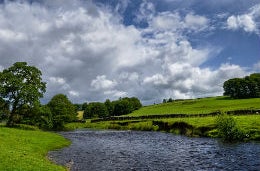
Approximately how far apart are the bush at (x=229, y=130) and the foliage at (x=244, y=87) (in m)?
123

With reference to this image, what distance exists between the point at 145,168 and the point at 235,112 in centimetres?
7421

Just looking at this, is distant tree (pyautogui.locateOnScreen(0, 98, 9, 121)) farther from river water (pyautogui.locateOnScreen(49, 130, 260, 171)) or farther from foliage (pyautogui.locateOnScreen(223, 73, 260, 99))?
foliage (pyautogui.locateOnScreen(223, 73, 260, 99))

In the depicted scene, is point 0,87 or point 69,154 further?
point 0,87

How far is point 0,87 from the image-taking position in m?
86.1

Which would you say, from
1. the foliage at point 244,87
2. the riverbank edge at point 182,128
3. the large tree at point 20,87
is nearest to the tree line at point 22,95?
the large tree at point 20,87

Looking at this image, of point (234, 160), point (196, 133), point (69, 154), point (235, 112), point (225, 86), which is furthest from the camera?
point (225, 86)

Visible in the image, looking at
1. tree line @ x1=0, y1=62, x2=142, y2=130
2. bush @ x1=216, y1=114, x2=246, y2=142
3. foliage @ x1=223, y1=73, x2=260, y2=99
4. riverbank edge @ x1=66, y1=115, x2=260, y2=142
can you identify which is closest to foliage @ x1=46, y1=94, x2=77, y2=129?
riverbank edge @ x1=66, y1=115, x2=260, y2=142

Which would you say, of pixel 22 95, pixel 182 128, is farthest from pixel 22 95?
pixel 182 128

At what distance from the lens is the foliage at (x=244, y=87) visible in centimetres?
18112

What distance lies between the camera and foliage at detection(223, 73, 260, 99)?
181 metres

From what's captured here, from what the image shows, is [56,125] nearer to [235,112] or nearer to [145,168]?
[235,112]

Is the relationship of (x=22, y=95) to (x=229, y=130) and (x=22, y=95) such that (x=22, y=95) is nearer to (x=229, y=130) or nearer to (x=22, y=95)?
(x=22, y=95)

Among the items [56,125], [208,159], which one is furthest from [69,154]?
[56,125]

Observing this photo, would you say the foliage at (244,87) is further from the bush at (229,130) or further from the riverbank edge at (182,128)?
the bush at (229,130)
